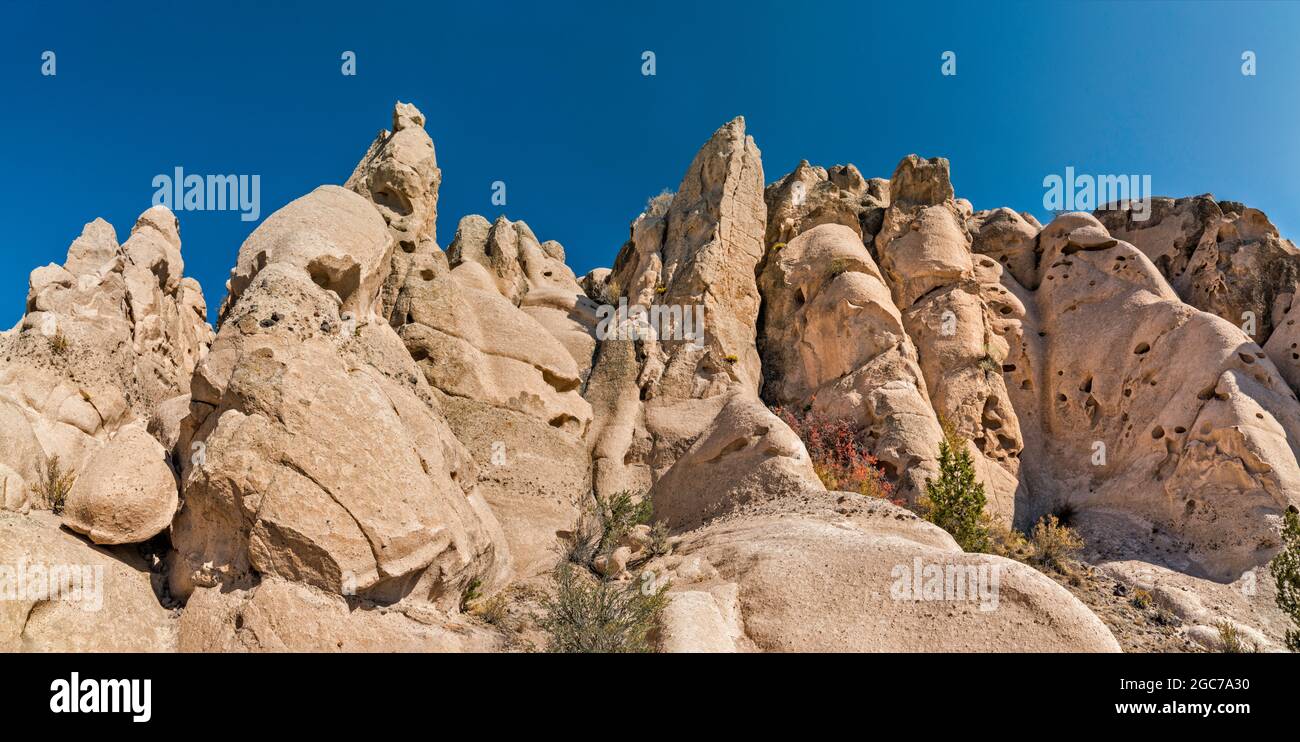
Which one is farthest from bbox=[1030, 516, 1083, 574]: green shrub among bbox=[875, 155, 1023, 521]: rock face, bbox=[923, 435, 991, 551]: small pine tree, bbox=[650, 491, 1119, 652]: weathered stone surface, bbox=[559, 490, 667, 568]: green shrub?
bbox=[559, 490, 667, 568]: green shrub

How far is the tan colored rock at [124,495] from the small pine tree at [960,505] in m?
12.0

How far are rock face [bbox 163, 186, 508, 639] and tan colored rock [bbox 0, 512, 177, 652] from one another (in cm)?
51

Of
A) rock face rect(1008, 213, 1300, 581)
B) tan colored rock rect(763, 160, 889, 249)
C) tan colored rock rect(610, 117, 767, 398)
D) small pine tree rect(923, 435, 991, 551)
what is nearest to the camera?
small pine tree rect(923, 435, 991, 551)

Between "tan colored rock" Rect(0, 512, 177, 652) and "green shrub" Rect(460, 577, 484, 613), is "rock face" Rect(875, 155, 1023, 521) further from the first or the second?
"tan colored rock" Rect(0, 512, 177, 652)

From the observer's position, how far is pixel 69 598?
23.6 ft

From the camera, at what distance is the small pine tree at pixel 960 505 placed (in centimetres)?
1359

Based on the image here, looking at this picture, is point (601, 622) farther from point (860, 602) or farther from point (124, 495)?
point (124, 495)

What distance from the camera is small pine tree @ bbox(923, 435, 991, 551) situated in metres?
13.6

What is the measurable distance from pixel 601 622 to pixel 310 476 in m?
3.54

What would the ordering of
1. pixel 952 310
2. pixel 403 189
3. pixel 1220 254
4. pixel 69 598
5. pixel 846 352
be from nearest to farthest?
pixel 69 598 < pixel 403 189 < pixel 846 352 < pixel 952 310 < pixel 1220 254

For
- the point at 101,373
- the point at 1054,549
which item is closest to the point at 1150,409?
the point at 1054,549

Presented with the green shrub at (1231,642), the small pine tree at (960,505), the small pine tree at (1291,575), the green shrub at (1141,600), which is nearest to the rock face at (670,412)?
the green shrub at (1141,600)

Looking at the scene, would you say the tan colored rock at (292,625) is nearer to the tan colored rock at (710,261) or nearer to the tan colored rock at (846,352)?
the tan colored rock at (710,261)
